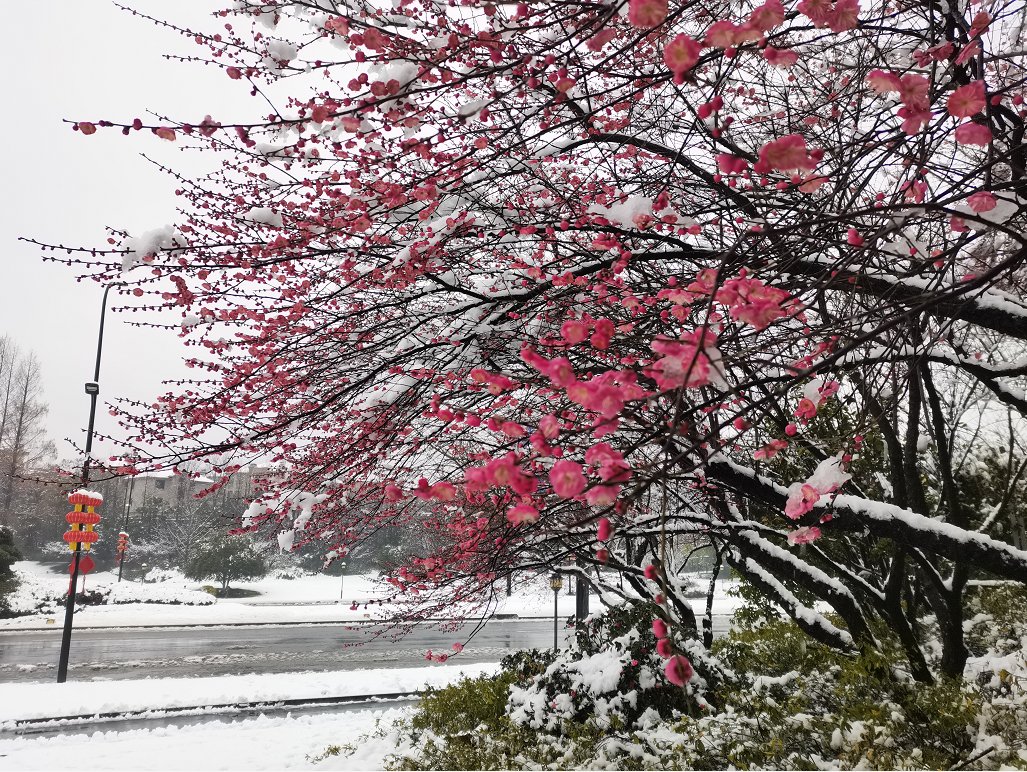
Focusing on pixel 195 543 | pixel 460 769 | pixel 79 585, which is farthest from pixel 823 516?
pixel 195 543

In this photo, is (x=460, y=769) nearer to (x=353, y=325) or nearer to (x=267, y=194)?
(x=353, y=325)

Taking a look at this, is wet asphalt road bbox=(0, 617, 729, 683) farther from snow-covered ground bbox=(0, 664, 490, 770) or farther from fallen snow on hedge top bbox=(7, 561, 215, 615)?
fallen snow on hedge top bbox=(7, 561, 215, 615)

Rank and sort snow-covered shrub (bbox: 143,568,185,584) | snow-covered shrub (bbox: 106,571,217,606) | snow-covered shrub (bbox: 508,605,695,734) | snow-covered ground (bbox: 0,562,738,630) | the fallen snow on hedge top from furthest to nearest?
1. snow-covered shrub (bbox: 143,568,185,584)
2. snow-covered shrub (bbox: 106,571,217,606)
3. the fallen snow on hedge top
4. snow-covered ground (bbox: 0,562,738,630)
5. snow-covered shrub (bbox: 508,605,695,734)

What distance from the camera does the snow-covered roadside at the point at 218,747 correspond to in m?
6.50

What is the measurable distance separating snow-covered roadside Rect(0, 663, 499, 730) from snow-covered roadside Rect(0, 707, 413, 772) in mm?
1409

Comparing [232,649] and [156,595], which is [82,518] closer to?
[232,649]

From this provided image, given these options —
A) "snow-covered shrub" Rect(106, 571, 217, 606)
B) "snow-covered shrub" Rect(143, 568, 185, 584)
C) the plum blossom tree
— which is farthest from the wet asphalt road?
"snow-covered shrub" Rect(143, 568, 185, 584)

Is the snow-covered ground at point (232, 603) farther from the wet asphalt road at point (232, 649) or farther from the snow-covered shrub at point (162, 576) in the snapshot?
the wet asphalt road at point (232, 649)

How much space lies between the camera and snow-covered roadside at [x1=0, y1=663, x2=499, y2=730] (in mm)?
9258

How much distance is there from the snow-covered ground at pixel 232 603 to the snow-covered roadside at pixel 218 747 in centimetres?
931

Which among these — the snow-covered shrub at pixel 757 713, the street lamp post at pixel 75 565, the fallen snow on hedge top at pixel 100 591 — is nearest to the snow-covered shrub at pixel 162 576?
the fallen snow on hedge top at pixel 100 591

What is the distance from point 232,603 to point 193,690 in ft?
59.1

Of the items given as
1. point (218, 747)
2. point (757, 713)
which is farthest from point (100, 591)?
point (757, 713)

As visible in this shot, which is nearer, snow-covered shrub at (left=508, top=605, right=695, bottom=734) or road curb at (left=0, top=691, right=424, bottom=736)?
snow-covered shrub at (left=508, top=605, right=695, bottom=734)
